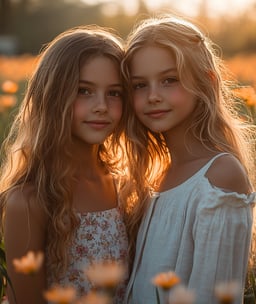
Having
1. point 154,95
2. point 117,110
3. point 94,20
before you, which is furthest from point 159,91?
point 94,20

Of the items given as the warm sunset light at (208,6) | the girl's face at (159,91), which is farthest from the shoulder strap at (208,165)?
the warm sunset light at (208,6)

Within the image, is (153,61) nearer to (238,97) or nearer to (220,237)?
(220,237)

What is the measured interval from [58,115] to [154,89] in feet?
1.20

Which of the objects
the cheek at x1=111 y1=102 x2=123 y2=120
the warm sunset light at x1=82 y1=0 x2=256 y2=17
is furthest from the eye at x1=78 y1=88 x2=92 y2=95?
the warm sunset light at x1=82 y1=0 x2=256 y2=17

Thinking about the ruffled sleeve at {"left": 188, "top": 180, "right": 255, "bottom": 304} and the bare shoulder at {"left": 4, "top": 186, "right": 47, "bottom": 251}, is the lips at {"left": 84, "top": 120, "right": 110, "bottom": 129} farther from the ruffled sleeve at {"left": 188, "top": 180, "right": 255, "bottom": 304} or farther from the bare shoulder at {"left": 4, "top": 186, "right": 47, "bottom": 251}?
the ruffled sleeve at {"left": 188, "top": 180, "right": 255, "bottom": 304}

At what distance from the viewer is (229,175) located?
2.32 m

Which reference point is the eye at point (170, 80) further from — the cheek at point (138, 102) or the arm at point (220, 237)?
the arm at point (220, 237)

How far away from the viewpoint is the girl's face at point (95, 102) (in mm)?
2490

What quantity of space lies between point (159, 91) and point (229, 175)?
1.35 feet

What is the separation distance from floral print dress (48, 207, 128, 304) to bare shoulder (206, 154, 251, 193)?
1.45ft

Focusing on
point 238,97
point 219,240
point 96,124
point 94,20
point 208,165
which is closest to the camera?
point 219,240

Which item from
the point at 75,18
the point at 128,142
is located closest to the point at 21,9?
the point at 75,18

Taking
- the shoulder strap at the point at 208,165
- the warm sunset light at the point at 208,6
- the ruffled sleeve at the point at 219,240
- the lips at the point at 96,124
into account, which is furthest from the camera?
the warm sunset light at the point at 208,6

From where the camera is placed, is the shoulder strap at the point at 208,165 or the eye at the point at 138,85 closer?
the shoulder strap at the point at 208,165
